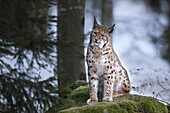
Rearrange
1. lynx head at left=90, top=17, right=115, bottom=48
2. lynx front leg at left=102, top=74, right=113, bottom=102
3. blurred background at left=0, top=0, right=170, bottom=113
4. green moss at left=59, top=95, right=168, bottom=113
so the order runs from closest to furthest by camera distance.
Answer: green moss at left=59, top=95, right=168, bottom=113 < lynx head at left=90, top=17, right=115, bottom=48 < lynx front leg at left=102, top=74, right=113, bottom=102 < blurred background at left=0, top=0, right=170, bottom=113

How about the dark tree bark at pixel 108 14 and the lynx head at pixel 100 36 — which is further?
the dark tree bark at pixel 108 14

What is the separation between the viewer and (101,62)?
544 centimetres

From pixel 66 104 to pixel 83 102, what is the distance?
0.99 feet

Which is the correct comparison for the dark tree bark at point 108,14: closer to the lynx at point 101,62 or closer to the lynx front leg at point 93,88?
the lynx at point 101,62

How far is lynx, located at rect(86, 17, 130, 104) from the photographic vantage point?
17.6 ft

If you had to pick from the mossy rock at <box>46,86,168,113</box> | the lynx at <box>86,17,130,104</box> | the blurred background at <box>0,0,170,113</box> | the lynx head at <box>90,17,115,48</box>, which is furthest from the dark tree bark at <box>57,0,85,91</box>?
the lynx head at <box>90,17,115,48</box>

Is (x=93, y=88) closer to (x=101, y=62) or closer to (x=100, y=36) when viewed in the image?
(x=101, y=62)

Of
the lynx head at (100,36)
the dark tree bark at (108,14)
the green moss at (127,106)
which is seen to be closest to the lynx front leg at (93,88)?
the green moss at (127,106)

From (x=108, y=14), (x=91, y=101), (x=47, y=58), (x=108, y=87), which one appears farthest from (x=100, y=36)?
(x=108, y=14)

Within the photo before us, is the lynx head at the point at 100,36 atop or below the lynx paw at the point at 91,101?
atop

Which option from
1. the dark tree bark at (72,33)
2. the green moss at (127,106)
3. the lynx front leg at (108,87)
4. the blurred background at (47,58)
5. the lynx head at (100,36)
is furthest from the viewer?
the dark tree bark at (72,33)

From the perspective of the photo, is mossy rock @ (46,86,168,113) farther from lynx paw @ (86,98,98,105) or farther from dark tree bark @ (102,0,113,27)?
dark tree bark @ (102,0,113,27)

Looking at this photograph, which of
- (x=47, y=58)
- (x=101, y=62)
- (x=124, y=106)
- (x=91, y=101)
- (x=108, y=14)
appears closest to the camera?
(x=124, y=106)

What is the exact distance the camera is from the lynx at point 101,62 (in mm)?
5379
